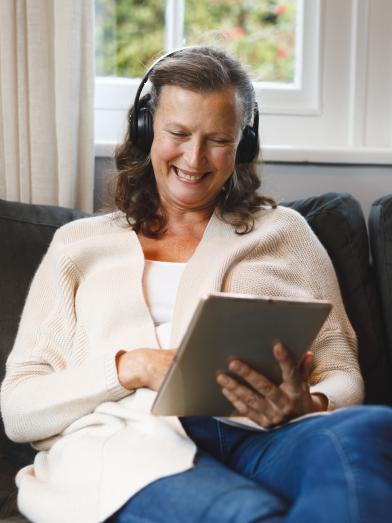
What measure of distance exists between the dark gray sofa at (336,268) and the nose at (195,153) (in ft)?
1.18

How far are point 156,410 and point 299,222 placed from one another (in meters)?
0.61

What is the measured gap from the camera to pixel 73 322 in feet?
5.15

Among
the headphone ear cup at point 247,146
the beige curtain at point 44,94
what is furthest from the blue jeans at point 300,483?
the beige curtain at point 44,94

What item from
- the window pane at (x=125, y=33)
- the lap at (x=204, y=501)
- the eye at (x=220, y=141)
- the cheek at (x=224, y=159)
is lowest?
the lap at (x=204, y=501)

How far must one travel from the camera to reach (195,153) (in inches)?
62.7

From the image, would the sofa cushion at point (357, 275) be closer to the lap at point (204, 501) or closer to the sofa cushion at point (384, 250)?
the sofa cushion at point (384, 250)

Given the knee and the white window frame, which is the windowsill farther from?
the knee

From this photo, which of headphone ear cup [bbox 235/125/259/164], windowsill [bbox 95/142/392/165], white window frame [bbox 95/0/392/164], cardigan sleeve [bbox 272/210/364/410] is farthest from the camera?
white window frame [bbox 95/0/392/164]

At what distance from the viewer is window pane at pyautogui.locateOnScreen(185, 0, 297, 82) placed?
2.41 metres

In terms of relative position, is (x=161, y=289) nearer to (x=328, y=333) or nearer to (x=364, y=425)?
(x=328, y=333)

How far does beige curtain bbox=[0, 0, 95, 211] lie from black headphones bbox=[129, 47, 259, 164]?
34 cm

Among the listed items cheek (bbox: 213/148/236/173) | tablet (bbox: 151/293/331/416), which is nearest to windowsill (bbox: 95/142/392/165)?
cheek (bbox: 213/148/236/173)

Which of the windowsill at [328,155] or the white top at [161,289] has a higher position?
the windowsill at [328,155]

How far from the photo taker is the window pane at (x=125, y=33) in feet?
7.75
